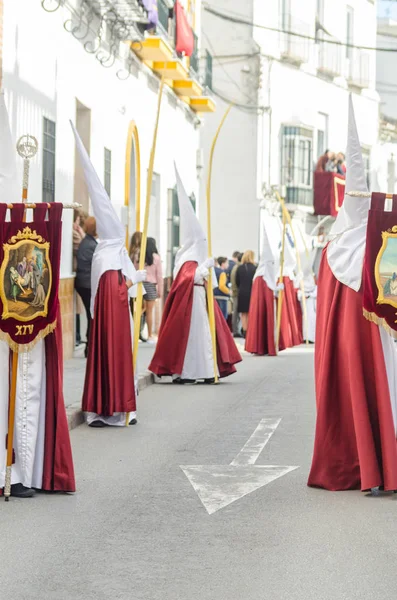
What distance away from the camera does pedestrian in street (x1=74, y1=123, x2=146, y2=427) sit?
11758mm

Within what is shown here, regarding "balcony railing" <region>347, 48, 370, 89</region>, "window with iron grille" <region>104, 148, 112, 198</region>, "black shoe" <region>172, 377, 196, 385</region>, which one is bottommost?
"black shoe" <region>172, 377, 196, 385</region>

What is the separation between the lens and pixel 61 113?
17844 mm

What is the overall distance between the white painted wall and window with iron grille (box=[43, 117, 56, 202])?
0.55 feet

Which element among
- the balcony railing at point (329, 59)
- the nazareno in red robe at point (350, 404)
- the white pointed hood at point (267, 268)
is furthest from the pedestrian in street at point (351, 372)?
the balcony railing at point (329, 59)

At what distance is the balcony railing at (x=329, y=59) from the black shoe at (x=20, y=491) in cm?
3656

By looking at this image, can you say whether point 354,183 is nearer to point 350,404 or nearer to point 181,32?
point 350,404

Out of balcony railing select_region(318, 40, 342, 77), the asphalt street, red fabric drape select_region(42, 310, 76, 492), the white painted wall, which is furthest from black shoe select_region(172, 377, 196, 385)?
balcony railing select_region(318, 40, 342, 77)

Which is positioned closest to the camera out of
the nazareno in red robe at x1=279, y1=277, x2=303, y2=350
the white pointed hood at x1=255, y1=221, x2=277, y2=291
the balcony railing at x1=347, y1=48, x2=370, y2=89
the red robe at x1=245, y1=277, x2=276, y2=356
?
the red robe at x1=245, y1=277, x2=276, y2=356

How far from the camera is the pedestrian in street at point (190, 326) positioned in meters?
A: 16.0

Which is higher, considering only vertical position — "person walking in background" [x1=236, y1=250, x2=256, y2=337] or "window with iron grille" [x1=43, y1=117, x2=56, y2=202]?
"window with iron grille" [x1=43, y1=117, x2=56, y2=202]

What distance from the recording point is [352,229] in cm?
834

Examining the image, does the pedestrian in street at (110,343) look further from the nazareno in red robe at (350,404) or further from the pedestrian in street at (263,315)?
the pedestrian in street at (263,315)

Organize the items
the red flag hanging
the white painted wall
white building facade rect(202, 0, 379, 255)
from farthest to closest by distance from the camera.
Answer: white building facade rect(202, 0, 379, 255) < the red flag hanging < the white painted wall

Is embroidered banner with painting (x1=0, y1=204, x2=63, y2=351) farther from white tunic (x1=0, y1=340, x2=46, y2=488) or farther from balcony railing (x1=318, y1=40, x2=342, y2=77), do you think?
balcony railing (x1=318, y1=40, x2=342, y2=77)
